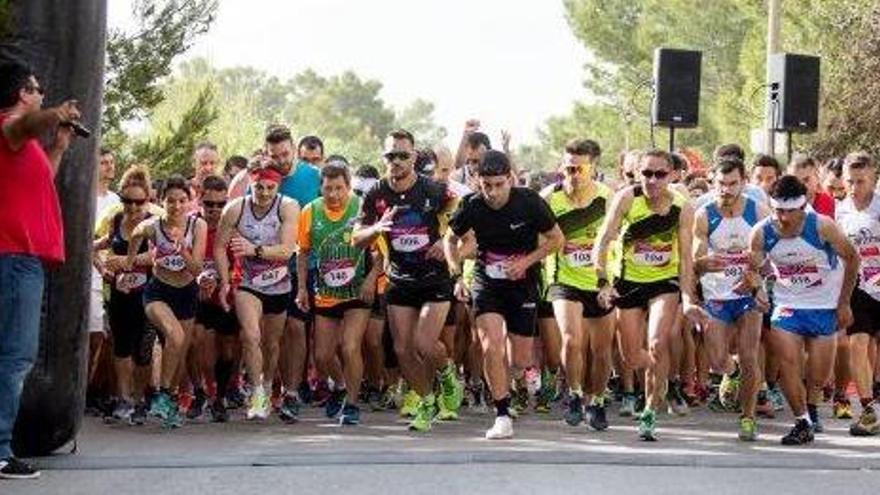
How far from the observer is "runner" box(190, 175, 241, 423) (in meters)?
13.8

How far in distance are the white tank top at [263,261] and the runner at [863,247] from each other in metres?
4.14

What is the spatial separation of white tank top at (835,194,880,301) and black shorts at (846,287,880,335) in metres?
0.06

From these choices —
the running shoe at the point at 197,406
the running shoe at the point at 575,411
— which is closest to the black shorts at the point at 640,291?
the running shoe at the point at 575,411

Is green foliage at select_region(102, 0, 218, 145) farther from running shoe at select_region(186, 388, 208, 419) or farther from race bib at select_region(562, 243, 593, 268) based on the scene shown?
race bib at select_region(562, 243, 593, 268)

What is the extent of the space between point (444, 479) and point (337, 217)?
4.28m

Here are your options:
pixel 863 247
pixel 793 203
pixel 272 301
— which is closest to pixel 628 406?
pixel 863 247

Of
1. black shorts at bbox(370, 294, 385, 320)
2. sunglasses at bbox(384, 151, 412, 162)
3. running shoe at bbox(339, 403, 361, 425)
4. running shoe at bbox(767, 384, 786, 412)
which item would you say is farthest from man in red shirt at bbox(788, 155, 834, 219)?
running shoe at bbox(339, 403, 361, 425)

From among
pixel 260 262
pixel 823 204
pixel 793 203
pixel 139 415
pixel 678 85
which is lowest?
pixel 139 415

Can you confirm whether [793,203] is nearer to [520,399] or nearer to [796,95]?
[520,399]

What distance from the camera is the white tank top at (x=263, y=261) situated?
44.1 ft

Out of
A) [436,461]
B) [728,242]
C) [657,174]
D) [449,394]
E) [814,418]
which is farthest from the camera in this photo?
[449,394]

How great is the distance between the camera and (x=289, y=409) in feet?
44.6

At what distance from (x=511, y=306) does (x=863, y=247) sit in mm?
2981

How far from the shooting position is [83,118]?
10.5 meters
